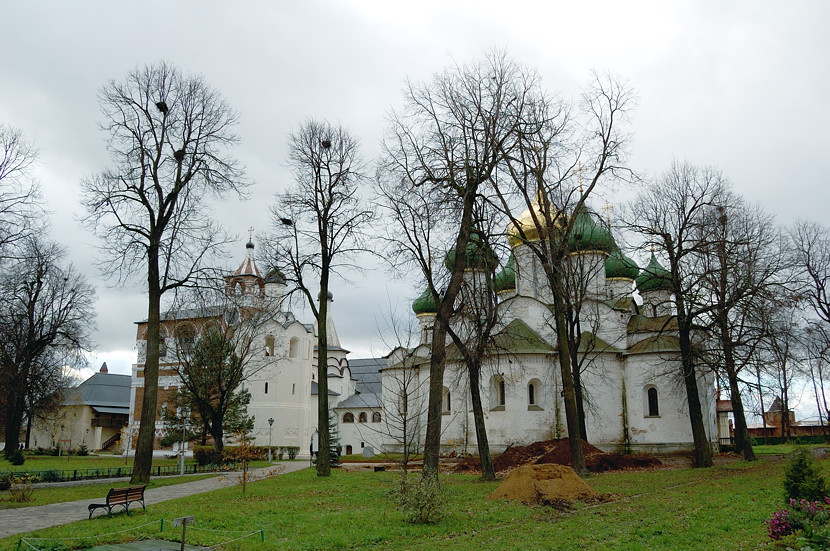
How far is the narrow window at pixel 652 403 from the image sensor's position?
32.3 m

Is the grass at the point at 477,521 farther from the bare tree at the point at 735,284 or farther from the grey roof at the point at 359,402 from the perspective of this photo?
the grey roof at the point at 359,402

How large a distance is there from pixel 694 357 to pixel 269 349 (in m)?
31.1

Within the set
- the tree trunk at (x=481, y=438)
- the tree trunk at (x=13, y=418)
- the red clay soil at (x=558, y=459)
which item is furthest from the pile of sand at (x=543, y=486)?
the tree trunk at (x=13, y=418)

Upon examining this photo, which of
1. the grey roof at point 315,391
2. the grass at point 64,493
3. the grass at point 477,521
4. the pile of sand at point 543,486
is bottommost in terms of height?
the grass at point 477,521

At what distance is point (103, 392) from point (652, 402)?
155 ft

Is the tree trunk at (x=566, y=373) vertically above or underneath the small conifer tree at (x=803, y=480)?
above

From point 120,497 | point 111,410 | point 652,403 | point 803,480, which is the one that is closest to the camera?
point 803,480

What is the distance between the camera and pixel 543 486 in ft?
45.1

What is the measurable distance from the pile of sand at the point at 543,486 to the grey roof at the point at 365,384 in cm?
3008

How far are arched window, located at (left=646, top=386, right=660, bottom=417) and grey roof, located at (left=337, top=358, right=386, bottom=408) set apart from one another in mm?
18464

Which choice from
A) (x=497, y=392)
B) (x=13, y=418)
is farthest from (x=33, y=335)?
(x=497, y=392)

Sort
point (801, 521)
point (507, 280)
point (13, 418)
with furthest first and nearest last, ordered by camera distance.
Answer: point (507, 280)
point (13, 418)
point (801, 521)

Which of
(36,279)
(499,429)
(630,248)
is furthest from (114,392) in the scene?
(630,248)

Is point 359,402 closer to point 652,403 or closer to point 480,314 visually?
point 652,403
